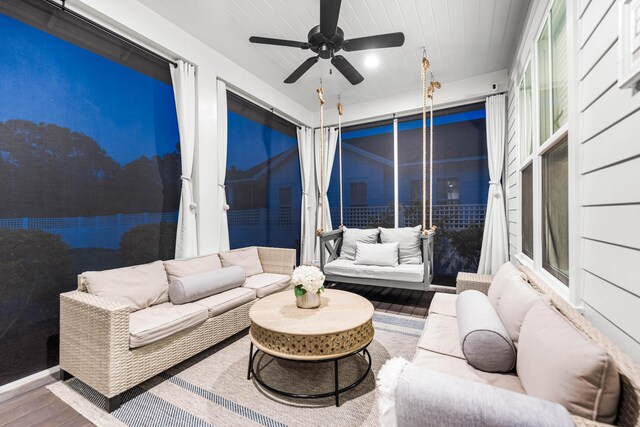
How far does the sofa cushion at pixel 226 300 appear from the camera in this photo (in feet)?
7.55

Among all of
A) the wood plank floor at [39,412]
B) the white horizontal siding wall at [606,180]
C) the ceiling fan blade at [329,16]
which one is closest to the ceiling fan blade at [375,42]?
the ceiling fan blade at [329,16]

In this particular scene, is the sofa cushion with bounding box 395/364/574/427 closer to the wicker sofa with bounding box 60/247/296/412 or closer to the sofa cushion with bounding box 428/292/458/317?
the sofa cushion with bounding box 428/292/458/317

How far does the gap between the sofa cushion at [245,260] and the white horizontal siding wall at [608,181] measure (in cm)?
281

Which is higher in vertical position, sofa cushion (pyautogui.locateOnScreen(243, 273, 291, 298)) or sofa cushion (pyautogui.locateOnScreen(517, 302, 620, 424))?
sofa cushion (pyautogui.locateOnScreen(517, 302, 620, 424))

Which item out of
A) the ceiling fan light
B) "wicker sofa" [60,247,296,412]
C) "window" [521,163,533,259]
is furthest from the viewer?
the ceiling fan light

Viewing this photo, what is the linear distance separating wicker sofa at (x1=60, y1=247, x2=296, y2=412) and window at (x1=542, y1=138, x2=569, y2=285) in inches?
101

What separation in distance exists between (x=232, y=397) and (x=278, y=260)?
5.76 feet

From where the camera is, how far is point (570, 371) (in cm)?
86

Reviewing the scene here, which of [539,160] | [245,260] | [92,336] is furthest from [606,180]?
[245,260]

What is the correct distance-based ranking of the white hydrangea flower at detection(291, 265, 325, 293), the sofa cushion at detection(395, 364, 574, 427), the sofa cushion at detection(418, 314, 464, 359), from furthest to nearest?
the white hydrangea flower at detection(291, 265, 325, 293) → the sofa cushion at detection(418, 314, 464, 359) → the sofa cushion at detection(395, 364, 574, 427)

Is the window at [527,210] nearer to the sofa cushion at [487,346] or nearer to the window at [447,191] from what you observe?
the window at [447,191]

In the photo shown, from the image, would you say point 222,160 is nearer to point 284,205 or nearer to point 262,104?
point 262,104

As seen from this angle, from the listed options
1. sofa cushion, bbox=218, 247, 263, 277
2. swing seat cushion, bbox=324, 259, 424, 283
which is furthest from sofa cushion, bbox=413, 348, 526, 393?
sofa cushion, bbox=218, 247, 263, 277

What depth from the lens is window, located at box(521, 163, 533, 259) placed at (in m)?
2.58
